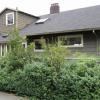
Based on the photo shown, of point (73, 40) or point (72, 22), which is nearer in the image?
point (73, 40)

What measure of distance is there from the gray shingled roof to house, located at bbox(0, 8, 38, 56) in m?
1.17

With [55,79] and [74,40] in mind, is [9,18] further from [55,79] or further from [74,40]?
[55,79]

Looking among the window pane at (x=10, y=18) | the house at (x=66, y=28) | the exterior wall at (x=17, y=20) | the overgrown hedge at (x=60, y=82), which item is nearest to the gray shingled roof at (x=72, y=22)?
the house at (x=66, y=28)

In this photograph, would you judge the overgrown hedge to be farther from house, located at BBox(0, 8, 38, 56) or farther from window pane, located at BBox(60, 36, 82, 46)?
house, located at BBox(0, 8, 38, 56)

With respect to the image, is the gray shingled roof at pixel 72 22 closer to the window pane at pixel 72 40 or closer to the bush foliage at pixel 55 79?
the window pane at pixel 72 40

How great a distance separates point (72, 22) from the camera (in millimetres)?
19484

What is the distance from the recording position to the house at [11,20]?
24234 millimetres

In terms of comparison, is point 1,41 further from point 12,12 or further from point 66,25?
point 66,25

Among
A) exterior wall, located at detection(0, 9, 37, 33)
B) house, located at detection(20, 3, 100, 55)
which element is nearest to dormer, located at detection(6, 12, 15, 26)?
exterior wall, located at detection(0, 9, 37, 33)

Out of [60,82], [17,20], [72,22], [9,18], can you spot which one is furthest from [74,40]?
[9,18]

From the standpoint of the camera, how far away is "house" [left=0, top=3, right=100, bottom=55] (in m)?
16.9

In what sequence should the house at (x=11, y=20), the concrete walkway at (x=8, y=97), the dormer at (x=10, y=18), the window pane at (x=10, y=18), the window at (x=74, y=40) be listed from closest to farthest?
1. the concrete walkway at (x=8, y=97)
2. the window at (x=74, y=40)
3. the house at (x=11, y=20)
4. the dormer at (x=10, y=18)
5. the window pane at (x=10, y=18)

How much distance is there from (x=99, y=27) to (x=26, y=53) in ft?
19.2

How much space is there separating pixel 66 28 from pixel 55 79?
30.2ft
